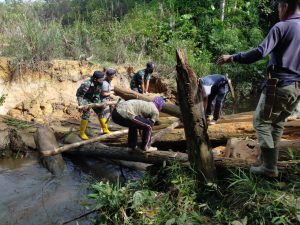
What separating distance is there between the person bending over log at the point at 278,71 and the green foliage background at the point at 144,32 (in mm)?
8169

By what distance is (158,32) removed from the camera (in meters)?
14.3

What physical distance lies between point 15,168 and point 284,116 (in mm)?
5330

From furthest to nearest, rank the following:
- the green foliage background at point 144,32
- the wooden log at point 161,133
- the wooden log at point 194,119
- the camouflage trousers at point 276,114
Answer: the green foliage background at point 144,32 → the wooden log at point 161,133 → the wooden log at point 194,119 → the camouflage trousers at point 276,114

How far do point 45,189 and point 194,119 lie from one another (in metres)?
3.30

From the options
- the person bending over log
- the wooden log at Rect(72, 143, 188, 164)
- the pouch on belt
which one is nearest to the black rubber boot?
the person bending over log

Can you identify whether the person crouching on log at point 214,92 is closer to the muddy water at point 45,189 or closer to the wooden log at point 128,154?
the wooden log at point 128,154

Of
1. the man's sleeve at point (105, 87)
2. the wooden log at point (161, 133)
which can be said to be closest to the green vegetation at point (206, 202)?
the wooden log at point (161, 133)

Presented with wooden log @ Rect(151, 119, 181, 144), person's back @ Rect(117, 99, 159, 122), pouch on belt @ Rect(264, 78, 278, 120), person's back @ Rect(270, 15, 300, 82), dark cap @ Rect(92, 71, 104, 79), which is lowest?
wooden log @ Rect(151, 119, 181, 144)

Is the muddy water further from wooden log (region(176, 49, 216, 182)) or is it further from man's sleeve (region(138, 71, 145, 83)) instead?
man's sleeve (region(138, 71, 145, 83))

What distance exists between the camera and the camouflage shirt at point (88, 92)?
24.5ft

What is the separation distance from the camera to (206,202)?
4262 millimetres

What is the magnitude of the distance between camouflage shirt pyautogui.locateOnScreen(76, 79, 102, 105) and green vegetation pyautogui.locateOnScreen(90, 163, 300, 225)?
324 cm

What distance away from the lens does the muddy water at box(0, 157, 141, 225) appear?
5.28 m

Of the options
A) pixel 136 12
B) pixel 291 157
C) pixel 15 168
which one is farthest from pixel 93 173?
pixel 136 12
